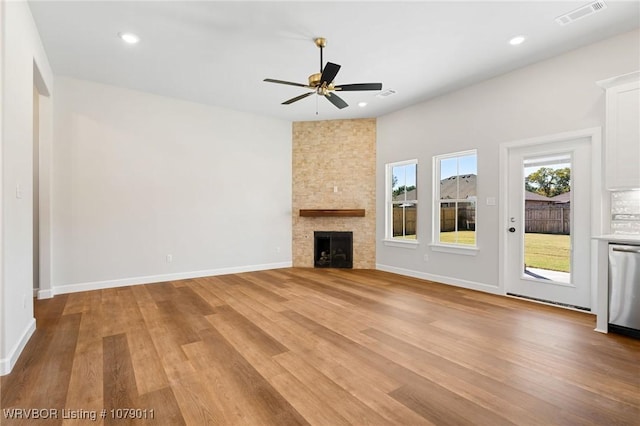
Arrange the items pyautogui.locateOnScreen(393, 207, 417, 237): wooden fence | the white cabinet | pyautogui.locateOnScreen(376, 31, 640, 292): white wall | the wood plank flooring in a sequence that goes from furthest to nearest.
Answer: pyautogui.locateOnScreen(393, 207, 417, 237): wooden fence → pyautogui.locateOnScreen(376, 31, 640, 292): white wall → the white cabinet → the wood plank flooring

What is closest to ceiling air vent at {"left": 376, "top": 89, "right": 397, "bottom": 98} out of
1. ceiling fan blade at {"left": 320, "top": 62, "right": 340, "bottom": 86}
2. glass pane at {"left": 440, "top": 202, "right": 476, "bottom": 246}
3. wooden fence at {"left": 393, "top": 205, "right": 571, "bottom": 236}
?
ceiling fan blade at {"left": 320, "top": 62, "right": 340, "bottom": 86}

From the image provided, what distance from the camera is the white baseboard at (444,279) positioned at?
14.6ft

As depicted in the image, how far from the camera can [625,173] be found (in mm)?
3113

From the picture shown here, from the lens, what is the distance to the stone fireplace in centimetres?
635

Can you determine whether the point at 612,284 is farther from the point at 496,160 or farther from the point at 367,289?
the point at 367,289

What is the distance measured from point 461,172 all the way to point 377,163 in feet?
5.83

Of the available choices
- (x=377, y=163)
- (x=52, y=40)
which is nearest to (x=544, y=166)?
(x=377, y=163)

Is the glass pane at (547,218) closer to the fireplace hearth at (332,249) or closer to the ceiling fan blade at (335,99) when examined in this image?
the ceiling fan blade at (335,99)

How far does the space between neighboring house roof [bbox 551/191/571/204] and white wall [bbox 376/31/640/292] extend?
0.65 m

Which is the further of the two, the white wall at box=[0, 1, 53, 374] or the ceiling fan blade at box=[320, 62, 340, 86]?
the ceiling fan blade at box=[320, 62, 340, 86]

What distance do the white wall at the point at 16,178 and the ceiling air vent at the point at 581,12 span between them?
4.85m

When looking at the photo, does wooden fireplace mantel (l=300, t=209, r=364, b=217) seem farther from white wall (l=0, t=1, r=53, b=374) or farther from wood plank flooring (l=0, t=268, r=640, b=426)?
white wall (l=0, t=1, r=53, b=374)

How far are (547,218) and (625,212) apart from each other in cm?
77

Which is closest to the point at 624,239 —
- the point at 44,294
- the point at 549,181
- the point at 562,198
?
the point at 562,198
